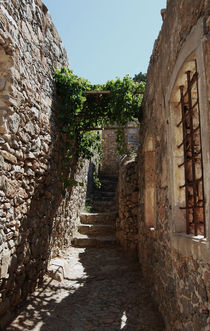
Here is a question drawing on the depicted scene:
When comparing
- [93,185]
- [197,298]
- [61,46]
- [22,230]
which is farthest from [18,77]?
[93,185]

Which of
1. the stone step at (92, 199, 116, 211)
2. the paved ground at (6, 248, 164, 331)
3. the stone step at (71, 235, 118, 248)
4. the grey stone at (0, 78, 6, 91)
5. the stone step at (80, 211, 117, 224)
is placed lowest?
the paved ground at (6, 248, 164, 331)

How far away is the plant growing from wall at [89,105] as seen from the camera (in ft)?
15.4

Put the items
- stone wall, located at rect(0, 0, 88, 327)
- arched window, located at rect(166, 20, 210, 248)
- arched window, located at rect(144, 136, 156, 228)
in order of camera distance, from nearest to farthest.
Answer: arched window, located at rect(166, 20, 210, 248) < stone wall, located at rect(0, 0, 88, 327) < arched window, located at rect(144, 136, 156, 228)

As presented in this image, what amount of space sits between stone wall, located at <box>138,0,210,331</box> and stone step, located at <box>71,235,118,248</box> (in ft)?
5.79

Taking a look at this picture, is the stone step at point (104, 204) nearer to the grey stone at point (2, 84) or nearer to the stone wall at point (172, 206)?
the stone wall at point (172, 206)

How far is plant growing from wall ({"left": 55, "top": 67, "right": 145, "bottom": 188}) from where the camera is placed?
471 cm

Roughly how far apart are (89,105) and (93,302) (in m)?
3.68

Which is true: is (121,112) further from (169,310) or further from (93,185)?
(93,185)

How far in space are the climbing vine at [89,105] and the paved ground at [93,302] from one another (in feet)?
7.25

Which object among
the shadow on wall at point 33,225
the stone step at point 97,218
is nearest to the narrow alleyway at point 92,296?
the shadow on wall at point 33,225

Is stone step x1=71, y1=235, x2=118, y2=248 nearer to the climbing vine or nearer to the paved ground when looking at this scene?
the paved ground

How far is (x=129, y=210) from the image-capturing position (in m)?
5.92

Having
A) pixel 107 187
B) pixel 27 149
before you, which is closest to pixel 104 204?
pixel 107 187

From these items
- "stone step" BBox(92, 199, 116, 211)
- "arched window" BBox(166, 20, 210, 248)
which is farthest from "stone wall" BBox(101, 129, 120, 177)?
"arched window" BBox(166, 20, 210, 248)
